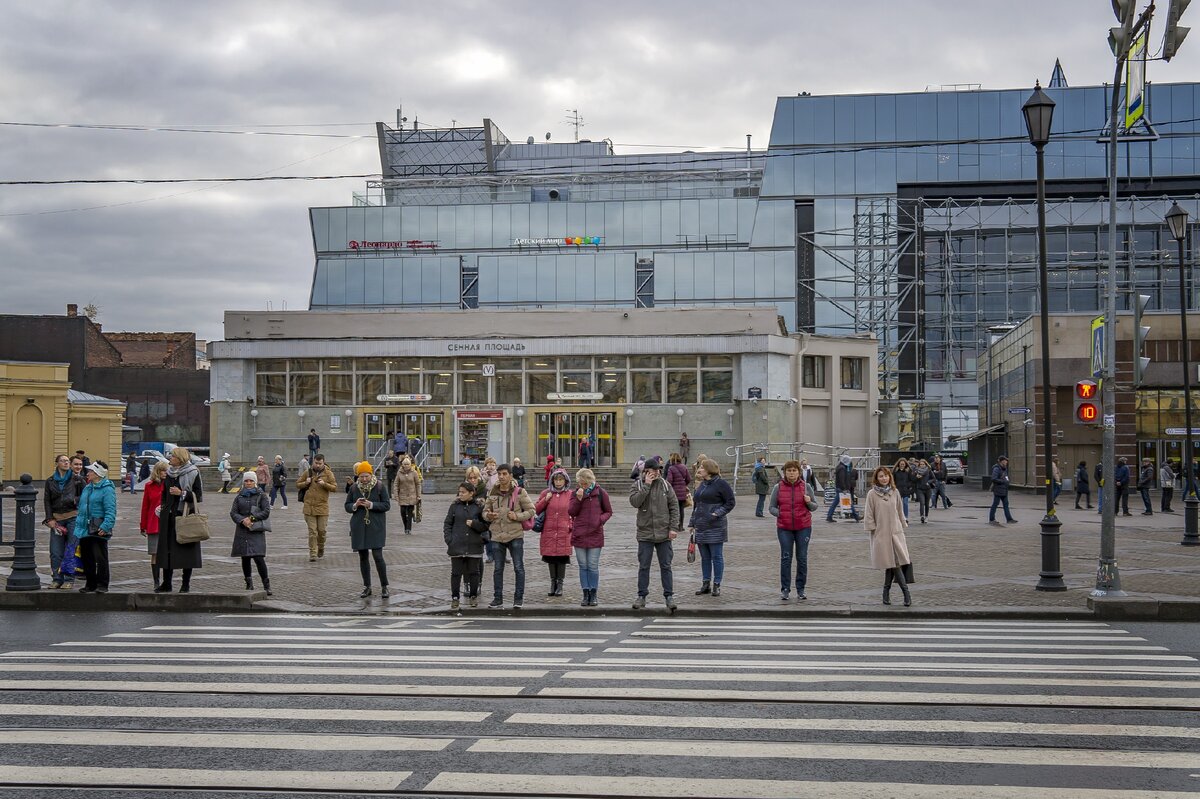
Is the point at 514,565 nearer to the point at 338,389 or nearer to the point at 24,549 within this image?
the point at 24,549

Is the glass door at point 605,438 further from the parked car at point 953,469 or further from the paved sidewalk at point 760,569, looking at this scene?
the paved sidewalk at point 760,569

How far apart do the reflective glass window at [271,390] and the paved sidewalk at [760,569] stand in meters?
25.9

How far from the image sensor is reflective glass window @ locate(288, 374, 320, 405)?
5469cm

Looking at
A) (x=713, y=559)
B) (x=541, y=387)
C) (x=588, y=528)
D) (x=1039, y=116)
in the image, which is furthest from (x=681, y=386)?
(x=588, y=528)

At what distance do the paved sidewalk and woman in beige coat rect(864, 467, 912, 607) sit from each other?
0.49 meters

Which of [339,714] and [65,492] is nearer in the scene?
[339,714]


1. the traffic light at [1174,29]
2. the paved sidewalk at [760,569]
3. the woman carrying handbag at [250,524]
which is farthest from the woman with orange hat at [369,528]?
the traffic light at [1174,29]

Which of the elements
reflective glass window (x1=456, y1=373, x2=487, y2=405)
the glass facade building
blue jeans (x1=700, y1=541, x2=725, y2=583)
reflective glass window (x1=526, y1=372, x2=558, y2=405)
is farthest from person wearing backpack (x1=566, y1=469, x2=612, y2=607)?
the glass facade building

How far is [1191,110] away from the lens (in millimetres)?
72000

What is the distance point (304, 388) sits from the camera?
5481 cm

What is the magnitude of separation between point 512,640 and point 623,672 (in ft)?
8.18

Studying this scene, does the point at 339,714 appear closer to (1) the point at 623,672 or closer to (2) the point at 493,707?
(2) the point at 493,707

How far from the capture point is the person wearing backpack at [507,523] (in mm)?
15094

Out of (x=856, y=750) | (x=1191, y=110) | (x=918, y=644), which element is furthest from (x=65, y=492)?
(x=1191, y=110)
